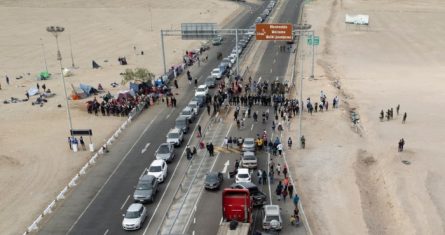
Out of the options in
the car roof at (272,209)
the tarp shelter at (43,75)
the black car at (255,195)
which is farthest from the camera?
the tarp shelter at (43,75)

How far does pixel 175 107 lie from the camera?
57.3 m

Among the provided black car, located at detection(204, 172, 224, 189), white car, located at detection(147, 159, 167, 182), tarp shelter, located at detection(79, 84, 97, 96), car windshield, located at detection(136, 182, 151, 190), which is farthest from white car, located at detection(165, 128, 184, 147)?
tarp shelter, located at detection(79, 84, 97, 96)

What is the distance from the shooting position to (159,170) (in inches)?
1487

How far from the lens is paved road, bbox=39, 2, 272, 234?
106ft

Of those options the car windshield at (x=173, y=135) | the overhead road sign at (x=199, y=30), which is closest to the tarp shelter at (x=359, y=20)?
the overhead road sign at (x=199, y=30)

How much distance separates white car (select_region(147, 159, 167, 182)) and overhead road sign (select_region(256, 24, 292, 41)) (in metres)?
32.4

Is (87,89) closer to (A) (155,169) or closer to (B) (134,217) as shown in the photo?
(A) (155,169)

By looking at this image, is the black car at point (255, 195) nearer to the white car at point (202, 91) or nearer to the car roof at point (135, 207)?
the car roof at point (135, 207)

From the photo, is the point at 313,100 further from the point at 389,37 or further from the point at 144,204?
the point at 389,37

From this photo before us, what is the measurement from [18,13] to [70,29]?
80.0 ft

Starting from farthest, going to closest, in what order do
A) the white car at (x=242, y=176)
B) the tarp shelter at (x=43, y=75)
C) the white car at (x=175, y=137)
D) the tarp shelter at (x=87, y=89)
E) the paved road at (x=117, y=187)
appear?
the tarp shelter at (x=43, y=75)
the tarp shelter at (x=87, y=89)
the white car at (x=175, y=137)
the white car at (x=242, y=176)
the paved road at (x=117, y=187)

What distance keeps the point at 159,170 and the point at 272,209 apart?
10.4m

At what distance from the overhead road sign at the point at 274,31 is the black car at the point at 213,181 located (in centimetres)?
3282

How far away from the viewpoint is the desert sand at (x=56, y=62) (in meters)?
39.4
